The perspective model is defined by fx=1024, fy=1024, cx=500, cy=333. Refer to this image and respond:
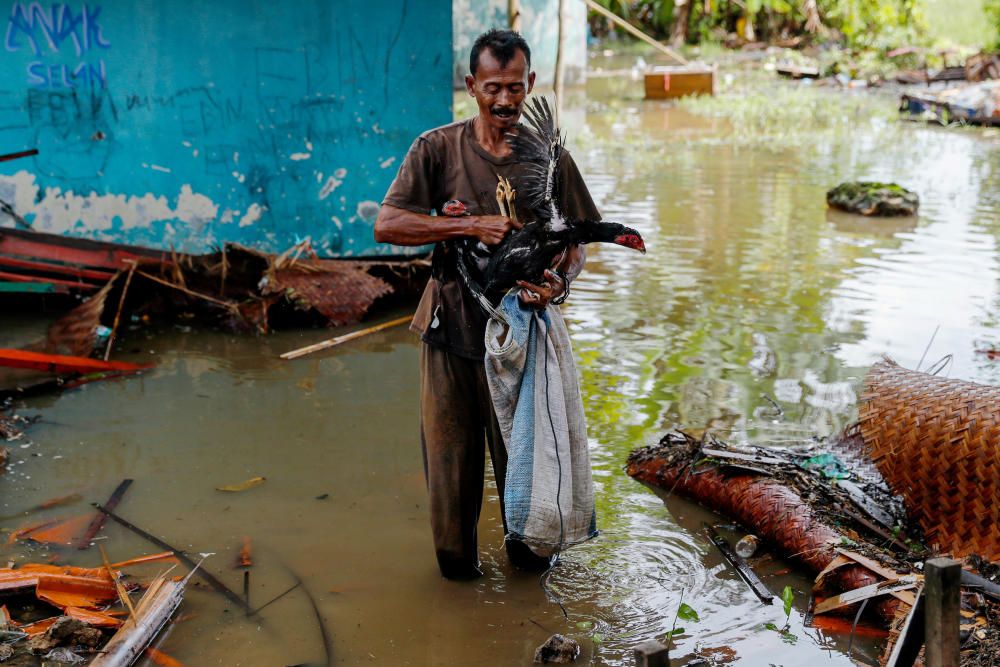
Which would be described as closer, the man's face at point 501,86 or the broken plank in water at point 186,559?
the man's face at point 501,86

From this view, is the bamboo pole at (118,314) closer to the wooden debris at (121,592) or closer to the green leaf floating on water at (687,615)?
the wooden debris at (121,592)

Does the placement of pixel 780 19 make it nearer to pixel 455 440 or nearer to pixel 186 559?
pixel 455 440

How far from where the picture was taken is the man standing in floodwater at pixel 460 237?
3.17 m

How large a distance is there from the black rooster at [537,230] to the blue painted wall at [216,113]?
407 centimetres

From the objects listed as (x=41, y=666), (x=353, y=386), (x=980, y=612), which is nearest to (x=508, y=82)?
(x=980, y=612)

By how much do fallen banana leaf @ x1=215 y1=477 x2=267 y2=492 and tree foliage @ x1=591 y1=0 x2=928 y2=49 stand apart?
2349 cm

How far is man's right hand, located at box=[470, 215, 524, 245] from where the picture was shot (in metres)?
3.16

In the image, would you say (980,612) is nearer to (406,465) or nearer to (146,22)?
(406,465)

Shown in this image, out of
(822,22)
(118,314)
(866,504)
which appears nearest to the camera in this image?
(866,504)

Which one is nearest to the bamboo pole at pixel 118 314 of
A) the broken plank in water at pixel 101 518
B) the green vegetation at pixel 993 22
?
the broken plank in water at pixel 101 518

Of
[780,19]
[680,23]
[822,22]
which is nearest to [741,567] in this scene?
[680,23]

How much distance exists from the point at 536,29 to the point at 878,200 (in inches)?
425

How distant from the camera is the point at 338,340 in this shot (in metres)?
6.30

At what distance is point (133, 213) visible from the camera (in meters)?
7.06
